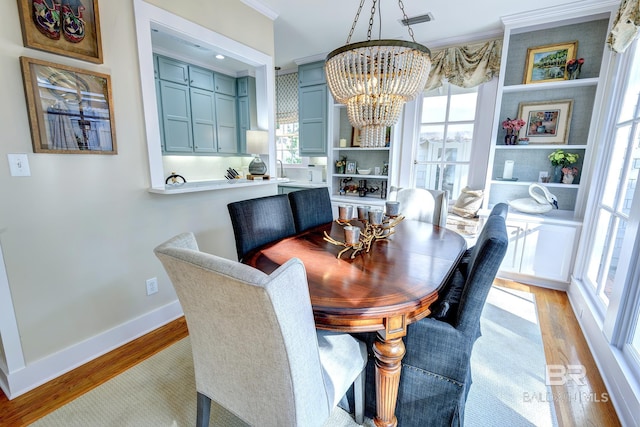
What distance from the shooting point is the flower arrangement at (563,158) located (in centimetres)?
275

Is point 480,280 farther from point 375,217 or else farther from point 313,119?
point 313,119

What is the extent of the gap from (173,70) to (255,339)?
4.07 metres

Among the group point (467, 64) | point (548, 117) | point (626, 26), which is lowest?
point (548, 117)

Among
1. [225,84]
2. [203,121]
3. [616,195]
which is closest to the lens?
[616,195]

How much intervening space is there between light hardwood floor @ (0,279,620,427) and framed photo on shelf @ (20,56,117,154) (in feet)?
4.26

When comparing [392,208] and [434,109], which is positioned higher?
[434,109]

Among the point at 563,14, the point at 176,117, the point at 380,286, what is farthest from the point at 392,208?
the point at 176,117

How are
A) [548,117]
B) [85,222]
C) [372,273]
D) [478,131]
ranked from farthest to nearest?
[478,131] < [548,117] < [85,222] < [372,273]

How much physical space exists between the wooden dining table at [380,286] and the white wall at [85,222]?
1.01m

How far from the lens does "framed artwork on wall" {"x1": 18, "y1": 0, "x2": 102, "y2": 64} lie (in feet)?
4.62

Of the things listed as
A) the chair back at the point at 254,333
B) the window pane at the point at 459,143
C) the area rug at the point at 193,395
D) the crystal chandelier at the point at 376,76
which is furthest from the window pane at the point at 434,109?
the chair back at the point at 254,333

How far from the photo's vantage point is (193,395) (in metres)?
1.55

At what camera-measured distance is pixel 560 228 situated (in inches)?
105

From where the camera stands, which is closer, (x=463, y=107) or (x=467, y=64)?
(x=467, y=64)
